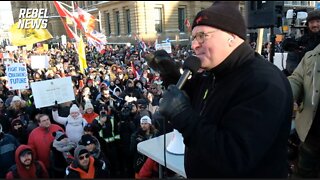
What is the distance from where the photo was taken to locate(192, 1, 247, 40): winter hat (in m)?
1.31

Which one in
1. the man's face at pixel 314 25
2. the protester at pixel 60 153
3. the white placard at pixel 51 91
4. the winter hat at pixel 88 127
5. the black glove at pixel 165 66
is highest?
the man's face at pixel 314 25

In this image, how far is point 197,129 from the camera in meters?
1.22

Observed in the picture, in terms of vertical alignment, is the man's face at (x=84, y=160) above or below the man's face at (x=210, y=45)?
below

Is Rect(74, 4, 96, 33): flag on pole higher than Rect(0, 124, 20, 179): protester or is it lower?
higher

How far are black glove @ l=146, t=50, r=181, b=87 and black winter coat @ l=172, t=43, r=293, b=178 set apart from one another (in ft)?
1.24

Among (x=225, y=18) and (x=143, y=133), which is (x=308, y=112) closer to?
(x=225, y=18)

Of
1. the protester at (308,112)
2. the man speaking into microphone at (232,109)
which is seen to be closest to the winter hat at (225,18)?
the man speaking into microphone at (232,109)

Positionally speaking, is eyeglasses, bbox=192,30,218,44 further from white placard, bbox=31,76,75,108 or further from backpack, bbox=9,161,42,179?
white placard, bbox=31,76,75,108

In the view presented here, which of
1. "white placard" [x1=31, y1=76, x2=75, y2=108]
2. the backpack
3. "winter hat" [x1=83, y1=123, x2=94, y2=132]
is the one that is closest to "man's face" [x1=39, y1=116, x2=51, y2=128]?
"winter hat" [x1=83, y1=123, x2=94, y2=132]

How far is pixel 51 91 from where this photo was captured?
539 cm

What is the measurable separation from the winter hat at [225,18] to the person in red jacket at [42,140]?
12.3 feet

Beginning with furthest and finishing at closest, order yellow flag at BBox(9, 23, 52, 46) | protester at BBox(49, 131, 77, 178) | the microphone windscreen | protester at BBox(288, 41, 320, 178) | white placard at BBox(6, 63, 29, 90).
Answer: yellow flag at BBox(9, 23, 52, 46)
white placard at BBox(6, 63, 29, 90)
protester at BBox(49, 131, 77, 178)
protester at BBox(288, 41, 320, 178)
the microphone windscreen

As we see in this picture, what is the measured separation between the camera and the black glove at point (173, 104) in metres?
1.27

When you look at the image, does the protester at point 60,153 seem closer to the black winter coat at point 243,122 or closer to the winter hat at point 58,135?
the winter hat at point 58,135
